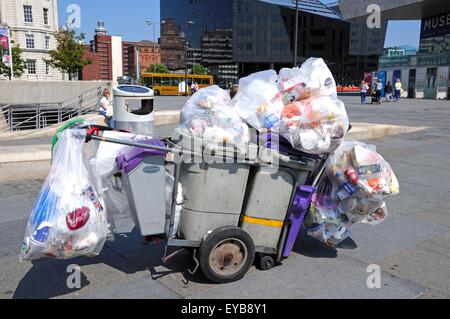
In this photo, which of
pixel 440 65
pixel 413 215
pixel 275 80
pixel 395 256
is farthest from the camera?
pixel 440 65

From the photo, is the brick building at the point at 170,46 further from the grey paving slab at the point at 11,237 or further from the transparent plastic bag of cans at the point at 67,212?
the transparent plastic bag of cans at the point at 67,212

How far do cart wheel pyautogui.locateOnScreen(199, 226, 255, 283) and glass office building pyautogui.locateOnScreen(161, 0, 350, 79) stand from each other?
89.3m

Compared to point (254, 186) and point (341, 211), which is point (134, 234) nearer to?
point (254, 186)

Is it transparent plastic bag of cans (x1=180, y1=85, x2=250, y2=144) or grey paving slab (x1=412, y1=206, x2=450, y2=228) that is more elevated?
transparent plastic bag of cans (x1=180, y1=85, x2=250, y2=144)

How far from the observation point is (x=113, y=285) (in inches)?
132

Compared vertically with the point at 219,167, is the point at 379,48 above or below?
above

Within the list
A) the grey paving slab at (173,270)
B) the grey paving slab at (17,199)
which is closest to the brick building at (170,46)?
the grey paving slab at (17,199)

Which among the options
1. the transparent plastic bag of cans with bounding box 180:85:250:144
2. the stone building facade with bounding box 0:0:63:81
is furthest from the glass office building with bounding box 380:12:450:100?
the stone building facade with bounding box 0:0:63:81

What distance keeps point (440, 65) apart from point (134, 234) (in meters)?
40.8

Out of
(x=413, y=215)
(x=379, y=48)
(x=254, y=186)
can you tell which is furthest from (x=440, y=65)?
(x=379, y=48)

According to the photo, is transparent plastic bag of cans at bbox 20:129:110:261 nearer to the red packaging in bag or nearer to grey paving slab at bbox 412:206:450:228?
the red packaging in bag

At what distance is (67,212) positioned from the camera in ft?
9.12

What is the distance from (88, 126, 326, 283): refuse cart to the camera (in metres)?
3.08

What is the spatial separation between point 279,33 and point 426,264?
303 feet
